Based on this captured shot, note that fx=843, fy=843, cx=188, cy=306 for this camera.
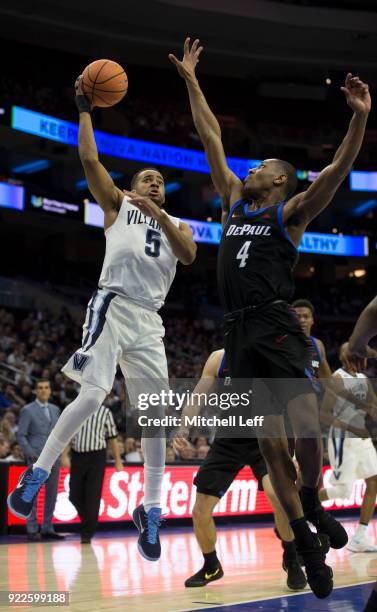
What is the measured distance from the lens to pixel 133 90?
32781 millimetres

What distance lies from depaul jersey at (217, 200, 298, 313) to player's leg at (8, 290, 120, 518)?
0.81 meters

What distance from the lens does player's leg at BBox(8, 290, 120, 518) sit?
527 centimetres

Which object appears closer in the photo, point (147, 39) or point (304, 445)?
point (304, 445)

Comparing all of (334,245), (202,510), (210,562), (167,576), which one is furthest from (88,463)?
(334,245)

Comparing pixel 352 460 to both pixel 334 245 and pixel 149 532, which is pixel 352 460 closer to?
pixel 149 532

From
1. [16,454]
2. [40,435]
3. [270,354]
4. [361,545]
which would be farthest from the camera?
[16,454]

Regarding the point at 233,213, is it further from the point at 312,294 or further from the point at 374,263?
the point at 374,263

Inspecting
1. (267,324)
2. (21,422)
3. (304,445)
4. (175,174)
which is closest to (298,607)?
(304,445)

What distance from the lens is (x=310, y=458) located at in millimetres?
5246

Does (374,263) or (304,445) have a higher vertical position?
(374,263)

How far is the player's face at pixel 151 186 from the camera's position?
5.76m

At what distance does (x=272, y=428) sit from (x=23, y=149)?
76.5ft

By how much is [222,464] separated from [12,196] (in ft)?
63.1

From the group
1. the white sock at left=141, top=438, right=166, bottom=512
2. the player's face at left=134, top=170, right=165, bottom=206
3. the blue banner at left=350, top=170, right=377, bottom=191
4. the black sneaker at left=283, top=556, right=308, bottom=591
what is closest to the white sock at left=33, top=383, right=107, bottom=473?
the white sock at left=141, top=438, right=166, bottom=512
